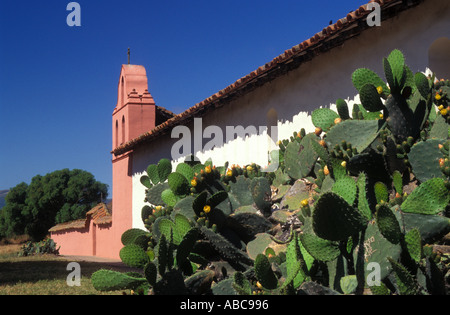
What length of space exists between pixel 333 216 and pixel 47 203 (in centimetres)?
4098

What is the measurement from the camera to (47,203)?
41.1 m

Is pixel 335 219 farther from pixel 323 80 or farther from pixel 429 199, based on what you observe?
pixel 323 80

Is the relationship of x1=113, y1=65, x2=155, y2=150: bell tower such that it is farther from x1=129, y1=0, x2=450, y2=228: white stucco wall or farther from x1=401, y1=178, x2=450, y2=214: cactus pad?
x1=401, y1=178, x2=450, y2=214: cactus pad

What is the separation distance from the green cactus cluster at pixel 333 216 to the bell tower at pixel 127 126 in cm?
1112

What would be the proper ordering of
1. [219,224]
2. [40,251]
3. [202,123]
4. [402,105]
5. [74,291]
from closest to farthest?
[402,105]
[219,224]
[74,291]
[202,123]
[40,251]

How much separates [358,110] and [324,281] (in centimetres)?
216

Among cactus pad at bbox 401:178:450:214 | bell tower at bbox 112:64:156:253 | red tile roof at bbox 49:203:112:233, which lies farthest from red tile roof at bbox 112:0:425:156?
red tile roof at bbox 49:203:112:233

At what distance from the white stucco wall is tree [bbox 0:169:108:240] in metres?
31.8

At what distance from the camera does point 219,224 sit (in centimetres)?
493

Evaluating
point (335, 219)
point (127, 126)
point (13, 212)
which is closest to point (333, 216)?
point (335, 219)

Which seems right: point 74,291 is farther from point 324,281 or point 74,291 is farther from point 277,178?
point 324,281

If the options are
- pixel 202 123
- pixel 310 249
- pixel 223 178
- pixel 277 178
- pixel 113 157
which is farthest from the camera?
pixel 113 157

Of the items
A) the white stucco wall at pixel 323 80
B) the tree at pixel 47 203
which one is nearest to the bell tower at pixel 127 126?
the white stucco wall at pixel 323 80
